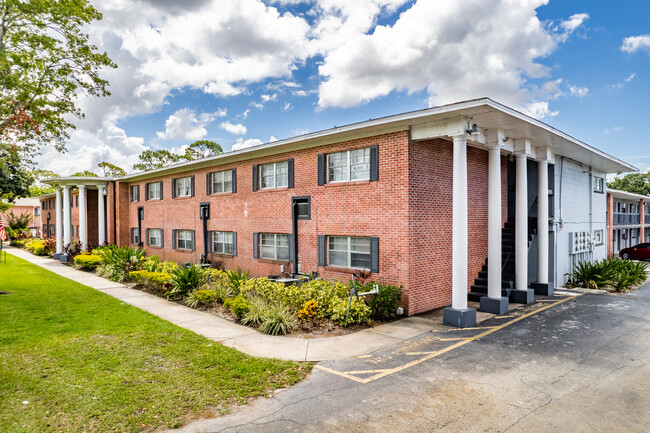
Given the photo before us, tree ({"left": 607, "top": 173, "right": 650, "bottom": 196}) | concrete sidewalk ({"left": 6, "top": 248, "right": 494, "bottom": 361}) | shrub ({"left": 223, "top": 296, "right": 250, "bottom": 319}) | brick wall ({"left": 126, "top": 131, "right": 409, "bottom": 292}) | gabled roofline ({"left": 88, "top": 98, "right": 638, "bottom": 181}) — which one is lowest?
concrete sidewalk ({"left": 6, "top": 248, "right": 494, "bottom": 361})

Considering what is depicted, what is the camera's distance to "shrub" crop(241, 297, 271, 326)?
33.7ft

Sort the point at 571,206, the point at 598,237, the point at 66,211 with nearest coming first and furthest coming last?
the point at 571,206 → the point at 598,237 → the point at 66,211

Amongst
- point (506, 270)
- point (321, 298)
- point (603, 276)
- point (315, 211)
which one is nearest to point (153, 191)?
point (315, 211)

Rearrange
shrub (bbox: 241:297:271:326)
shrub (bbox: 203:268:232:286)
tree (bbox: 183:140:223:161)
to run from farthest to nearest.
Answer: tree (bbox: 183:140:223:161), shrub (bbox: 203:268:232:286), shrub (bbox: 241:297:271:326)

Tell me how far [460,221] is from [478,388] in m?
4.68

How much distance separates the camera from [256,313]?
1036 centimetres

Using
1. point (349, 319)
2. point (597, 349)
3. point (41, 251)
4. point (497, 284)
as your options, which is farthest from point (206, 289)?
point (41, 251)

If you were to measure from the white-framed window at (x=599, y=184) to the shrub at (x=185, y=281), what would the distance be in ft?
66.5

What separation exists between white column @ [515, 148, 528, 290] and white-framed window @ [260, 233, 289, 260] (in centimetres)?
838

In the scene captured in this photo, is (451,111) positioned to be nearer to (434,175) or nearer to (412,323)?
(434,175)

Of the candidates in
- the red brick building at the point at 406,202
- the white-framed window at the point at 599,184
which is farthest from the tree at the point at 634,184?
the red brick building at the point at 406,202

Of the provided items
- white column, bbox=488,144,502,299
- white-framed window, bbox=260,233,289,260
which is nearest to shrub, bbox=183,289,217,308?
white-framed window, bbox=260,233,289,260

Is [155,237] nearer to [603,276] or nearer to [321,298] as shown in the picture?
[321,298]

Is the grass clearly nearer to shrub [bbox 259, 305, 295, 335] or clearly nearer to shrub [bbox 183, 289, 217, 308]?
shrub [bbox 259, 305, 295, 335]
